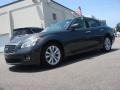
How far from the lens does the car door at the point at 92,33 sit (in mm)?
9046

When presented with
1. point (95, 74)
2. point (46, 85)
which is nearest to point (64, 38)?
point (95, 74)

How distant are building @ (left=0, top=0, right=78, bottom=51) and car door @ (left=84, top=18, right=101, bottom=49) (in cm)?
1717

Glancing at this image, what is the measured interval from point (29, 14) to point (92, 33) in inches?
816

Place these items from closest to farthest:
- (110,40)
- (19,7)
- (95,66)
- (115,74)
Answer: (115,74) < (95,66) < (110,40) < (19,7)

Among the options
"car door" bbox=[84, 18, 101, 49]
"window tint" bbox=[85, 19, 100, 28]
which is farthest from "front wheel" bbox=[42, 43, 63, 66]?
"window tint" bbox=[85, 19, 100, 28]

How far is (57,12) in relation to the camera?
30.6 metres

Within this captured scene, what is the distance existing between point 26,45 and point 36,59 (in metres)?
0.47

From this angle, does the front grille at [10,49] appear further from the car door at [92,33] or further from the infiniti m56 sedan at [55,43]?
the car door at [92,33]

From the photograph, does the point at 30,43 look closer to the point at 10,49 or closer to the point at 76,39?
the point at 10,49

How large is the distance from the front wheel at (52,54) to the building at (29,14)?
1910 centimetres

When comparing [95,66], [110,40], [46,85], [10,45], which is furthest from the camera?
[110,40]

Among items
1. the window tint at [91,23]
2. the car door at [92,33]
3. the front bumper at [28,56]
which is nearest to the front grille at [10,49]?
the front bumper at [28,56]

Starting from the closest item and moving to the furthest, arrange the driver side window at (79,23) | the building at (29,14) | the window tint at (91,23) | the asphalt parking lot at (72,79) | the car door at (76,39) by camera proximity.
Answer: the asphalt parking lot at (72,79)
the car door at (76,39)
the driver side window at (79,23)
the window tint at (91,23)
the building at (29,14)

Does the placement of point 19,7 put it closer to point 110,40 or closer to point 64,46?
point 110,40
